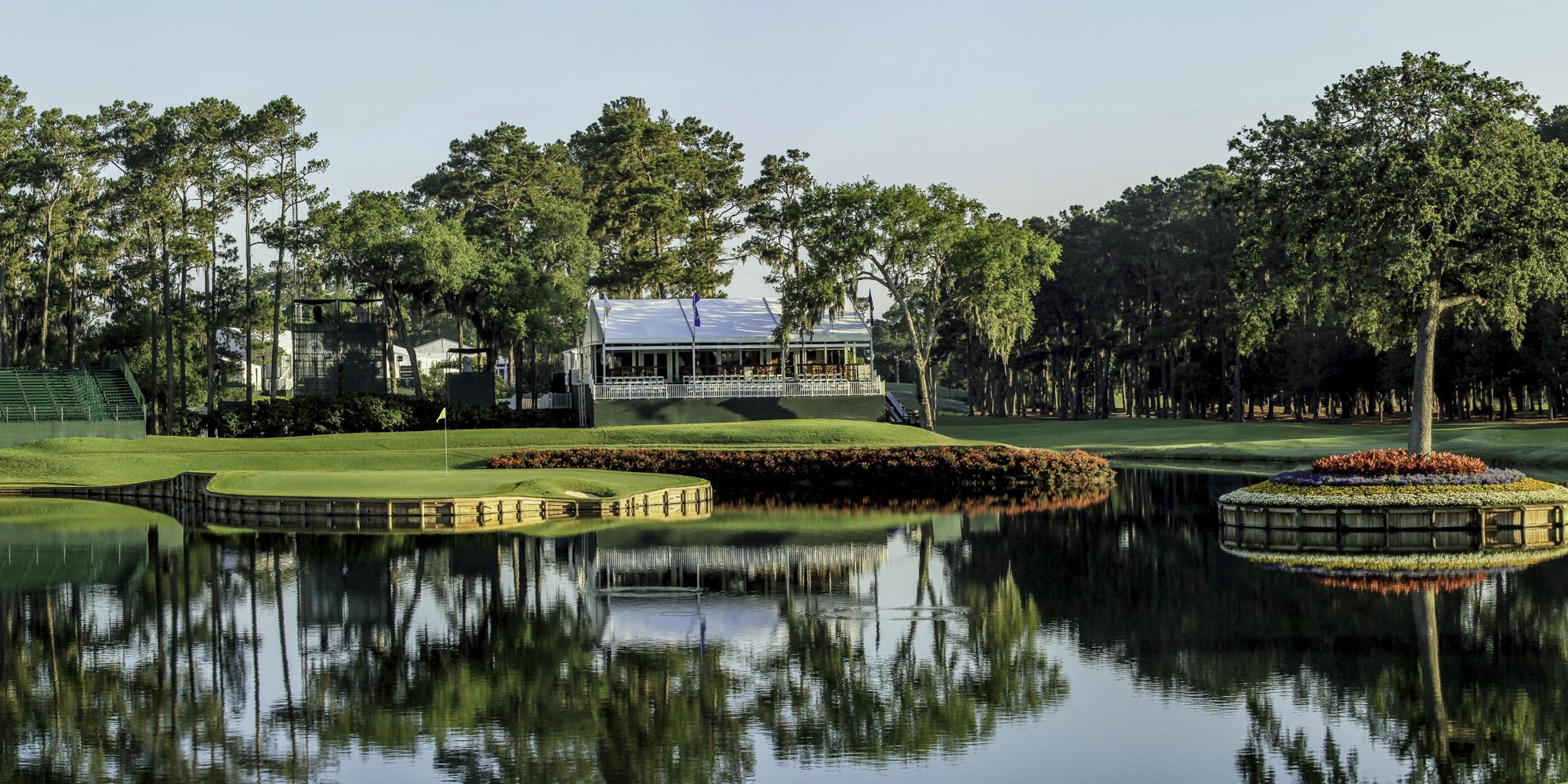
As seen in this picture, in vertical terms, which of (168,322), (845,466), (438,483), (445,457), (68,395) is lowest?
(845,466)

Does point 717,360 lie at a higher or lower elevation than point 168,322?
lower

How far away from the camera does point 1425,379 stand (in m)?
39.7

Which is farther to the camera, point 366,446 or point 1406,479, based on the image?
point 366,446

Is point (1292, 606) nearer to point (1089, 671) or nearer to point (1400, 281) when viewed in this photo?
point (1089, 671)

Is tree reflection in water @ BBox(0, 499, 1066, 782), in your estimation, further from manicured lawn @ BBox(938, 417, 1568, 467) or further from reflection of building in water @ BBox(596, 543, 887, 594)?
manicured lawn @ BBox(938, 417, 1568, 467)

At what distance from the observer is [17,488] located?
4866cm

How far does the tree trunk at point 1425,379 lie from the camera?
129 ft

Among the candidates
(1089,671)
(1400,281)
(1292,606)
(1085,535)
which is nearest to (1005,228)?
(1400,281)

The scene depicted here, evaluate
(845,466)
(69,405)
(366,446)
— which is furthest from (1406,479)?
(69,405)

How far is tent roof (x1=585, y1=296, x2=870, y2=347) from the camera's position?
6644cm

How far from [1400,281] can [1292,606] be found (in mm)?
18729

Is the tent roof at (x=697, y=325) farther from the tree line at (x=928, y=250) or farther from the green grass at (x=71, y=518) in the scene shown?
the green grass at (x=71, y=518)

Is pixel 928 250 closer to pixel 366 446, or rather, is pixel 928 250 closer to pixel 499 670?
pixel 366 446

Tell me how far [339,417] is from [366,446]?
745 cm
